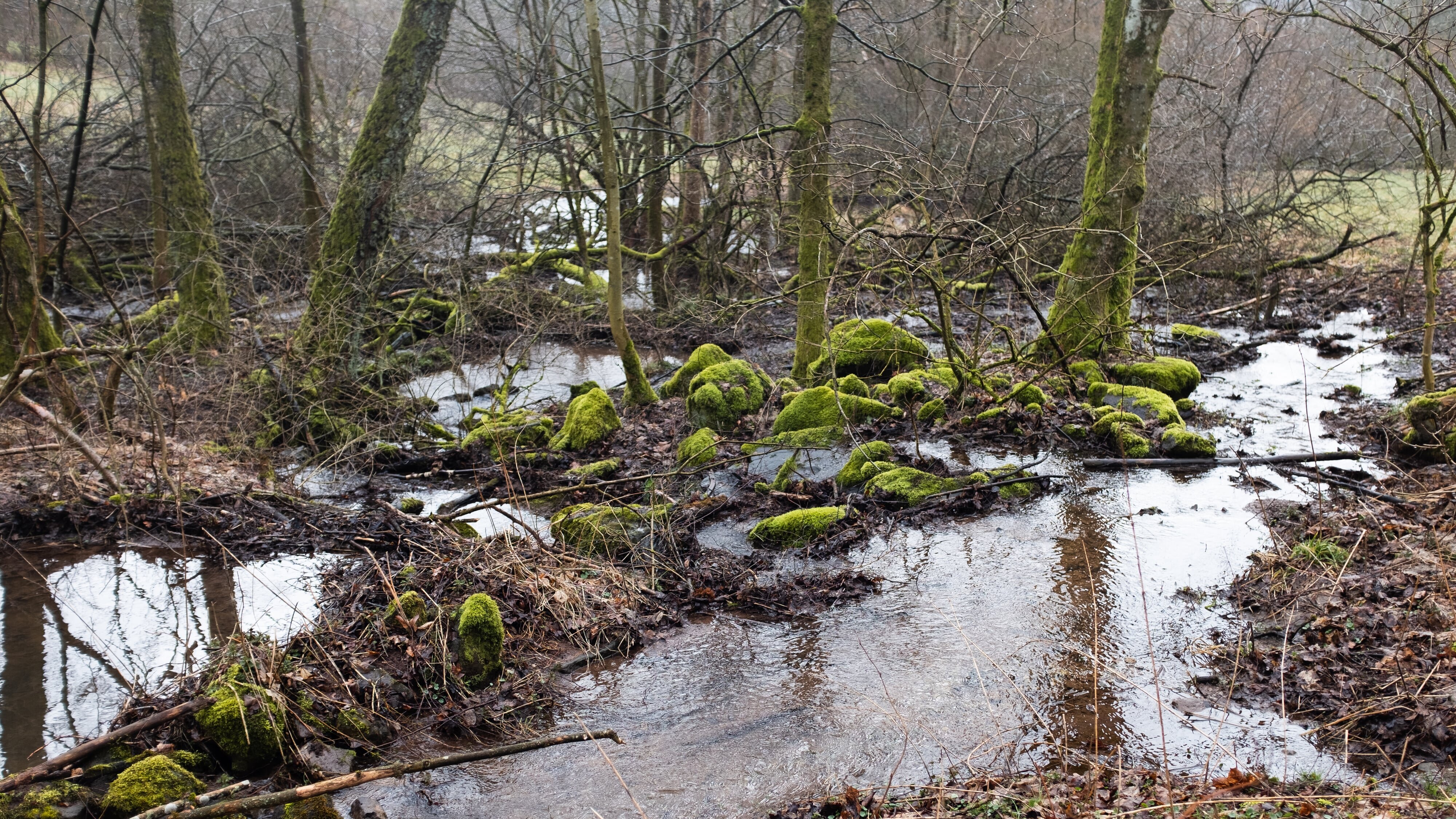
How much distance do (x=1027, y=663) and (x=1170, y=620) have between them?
1.24 meters

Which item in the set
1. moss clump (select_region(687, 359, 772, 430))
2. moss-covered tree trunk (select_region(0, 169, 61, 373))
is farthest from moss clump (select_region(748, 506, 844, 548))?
moss-covered tree trunk (select_region(0, 169, 61, 373))

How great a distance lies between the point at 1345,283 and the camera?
56.5 feet

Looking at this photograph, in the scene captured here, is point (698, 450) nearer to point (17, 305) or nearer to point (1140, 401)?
point (1140, 401)

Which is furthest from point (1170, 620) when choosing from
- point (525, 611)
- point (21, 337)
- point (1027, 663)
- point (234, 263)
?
point (21, 337)

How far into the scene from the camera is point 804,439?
9.77m

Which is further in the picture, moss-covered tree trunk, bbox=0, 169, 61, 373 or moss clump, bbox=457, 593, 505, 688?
moss-covered tree trunk, bbox=0, 169, 61, 373

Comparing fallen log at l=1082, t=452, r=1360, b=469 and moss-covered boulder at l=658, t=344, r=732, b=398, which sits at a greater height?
moss-covered boulder at l=658, t=344, r=732, b=398

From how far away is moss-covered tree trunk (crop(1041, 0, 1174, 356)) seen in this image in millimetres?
11875

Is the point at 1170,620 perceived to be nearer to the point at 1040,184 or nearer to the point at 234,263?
the point at 234,263

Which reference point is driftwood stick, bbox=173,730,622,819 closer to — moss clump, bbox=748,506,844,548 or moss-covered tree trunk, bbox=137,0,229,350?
moss clump, bbox=748,506,844,548

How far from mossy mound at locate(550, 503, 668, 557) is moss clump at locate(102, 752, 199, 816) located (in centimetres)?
330

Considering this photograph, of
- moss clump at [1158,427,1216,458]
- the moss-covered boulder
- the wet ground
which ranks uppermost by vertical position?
the moss-covered boulder

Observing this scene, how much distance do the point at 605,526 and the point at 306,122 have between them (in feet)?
36.5

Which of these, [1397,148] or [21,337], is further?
[1397,148]
